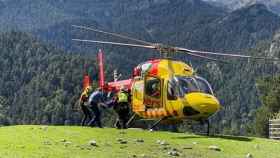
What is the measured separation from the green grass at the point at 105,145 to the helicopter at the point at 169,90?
279 cm

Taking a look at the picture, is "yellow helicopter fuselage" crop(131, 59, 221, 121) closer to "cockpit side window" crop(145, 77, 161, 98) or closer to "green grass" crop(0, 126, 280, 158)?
"cockpit side window" crop(145, 77, 161, 98)

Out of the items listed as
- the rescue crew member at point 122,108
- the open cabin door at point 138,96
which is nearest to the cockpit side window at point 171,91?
the rescue crew member at point 122,108

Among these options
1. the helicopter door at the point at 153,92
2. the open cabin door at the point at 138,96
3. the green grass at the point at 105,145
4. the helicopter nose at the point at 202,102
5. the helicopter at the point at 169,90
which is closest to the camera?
the green grass at the point at 105,145

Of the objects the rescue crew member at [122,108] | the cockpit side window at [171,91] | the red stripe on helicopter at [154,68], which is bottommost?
the rescue crew member at [122,108]

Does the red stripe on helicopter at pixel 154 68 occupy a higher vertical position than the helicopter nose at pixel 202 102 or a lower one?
higher

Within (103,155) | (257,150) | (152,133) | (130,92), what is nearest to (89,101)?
(130,92)

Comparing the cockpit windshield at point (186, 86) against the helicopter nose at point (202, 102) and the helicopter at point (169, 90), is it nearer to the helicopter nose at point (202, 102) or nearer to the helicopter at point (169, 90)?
the helicopter at point (169, 90)

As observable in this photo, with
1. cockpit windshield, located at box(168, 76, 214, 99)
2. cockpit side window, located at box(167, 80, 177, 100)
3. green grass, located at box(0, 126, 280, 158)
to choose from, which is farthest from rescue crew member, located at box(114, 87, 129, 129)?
green grass, located at box(0, 126, 280, 158)

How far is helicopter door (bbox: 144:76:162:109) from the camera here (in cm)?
3122

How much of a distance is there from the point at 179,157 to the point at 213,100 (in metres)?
9.97

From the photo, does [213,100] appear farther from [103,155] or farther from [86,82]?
[86,82]

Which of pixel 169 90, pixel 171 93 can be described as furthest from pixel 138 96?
pixel 171 93

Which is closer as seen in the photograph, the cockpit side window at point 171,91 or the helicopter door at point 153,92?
the cockpit side window at point 171,91

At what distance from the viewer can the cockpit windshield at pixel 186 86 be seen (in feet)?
95.5
